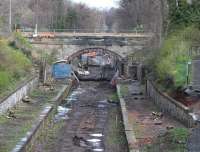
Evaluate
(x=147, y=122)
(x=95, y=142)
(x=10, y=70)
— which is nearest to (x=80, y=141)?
(x=95, y=142)

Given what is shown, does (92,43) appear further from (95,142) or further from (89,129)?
(95,142)

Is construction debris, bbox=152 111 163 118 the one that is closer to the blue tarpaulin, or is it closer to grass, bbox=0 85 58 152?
grass, bbox=0 85 58 152

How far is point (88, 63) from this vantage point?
81250mm

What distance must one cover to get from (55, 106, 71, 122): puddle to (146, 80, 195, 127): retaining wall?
15.2 ft

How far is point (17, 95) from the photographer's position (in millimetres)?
32219

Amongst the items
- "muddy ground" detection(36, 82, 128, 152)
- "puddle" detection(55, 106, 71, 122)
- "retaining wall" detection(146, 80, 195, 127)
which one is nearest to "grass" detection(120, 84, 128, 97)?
"muddy ground" detection(36, 82, 128, 152)

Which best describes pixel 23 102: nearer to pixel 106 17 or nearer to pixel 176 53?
pixel 176 53

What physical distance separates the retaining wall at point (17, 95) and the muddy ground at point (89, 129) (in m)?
2.40

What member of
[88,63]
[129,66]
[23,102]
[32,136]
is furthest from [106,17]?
[32,136]

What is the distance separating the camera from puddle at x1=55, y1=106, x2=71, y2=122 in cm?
3082

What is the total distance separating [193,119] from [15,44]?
2787 centimetres

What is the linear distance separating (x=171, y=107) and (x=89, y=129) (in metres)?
3.54

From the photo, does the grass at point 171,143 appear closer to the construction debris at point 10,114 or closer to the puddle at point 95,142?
the puddle at point 95,142

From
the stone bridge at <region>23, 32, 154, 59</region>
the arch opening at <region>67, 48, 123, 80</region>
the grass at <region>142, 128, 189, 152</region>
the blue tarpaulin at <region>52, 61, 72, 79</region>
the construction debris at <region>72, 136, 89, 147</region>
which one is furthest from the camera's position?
the arch opening at <region>67, 48, 123, 80</region>
